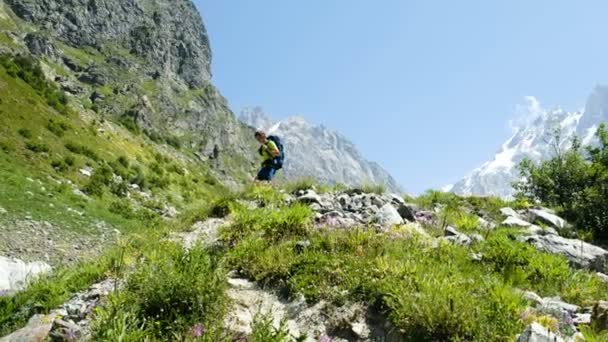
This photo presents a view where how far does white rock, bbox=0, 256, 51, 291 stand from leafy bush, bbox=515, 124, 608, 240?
15.6 metres

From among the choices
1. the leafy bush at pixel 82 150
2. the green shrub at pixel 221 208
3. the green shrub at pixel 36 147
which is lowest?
the green shrub at pixel 221 208

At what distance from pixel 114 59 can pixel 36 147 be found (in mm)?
135794

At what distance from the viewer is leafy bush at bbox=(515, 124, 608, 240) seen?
16.3 metres

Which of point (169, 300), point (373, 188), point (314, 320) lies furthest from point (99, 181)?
point (314, 320)

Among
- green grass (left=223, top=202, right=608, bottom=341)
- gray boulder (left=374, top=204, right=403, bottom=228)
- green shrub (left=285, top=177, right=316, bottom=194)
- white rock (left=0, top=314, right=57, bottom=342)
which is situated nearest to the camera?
green grass (left=223, top=202, right=608, bottom=341)

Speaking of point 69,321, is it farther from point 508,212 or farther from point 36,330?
point 508,212

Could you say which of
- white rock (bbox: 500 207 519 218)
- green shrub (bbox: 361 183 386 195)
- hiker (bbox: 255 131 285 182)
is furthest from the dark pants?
white rock (bbox: 500 207 519 218)

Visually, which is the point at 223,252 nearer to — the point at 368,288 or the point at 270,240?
the point at 270,240

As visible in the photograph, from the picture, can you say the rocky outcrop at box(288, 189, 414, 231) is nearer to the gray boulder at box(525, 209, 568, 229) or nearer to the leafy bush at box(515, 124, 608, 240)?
the gray boulder at box(525, 209, 568, 229)

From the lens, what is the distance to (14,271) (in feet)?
44.8

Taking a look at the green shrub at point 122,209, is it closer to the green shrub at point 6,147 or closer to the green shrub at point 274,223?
the green shrub at point 6,147

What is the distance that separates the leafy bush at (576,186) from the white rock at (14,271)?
51.3 feet

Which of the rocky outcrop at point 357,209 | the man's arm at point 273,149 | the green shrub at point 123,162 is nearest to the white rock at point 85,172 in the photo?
→ the green shrub at point 123,162

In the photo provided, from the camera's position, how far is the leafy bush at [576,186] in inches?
642
